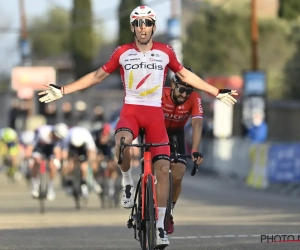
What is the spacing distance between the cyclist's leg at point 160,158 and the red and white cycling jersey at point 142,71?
155mm

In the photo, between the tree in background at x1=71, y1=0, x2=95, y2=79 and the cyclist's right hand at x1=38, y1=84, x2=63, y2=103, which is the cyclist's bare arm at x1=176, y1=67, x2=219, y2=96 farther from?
the tree in background at x1=71, y1=0, x2=95, y2=79

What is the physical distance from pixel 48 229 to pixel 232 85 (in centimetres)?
3772

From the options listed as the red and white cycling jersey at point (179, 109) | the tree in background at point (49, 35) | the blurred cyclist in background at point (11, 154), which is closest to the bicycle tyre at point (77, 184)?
the red and white cycling jersey at point (179, 109)

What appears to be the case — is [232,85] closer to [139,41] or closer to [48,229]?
[48,229]

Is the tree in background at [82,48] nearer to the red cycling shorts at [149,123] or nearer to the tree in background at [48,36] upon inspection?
the tree in background at [48,36]

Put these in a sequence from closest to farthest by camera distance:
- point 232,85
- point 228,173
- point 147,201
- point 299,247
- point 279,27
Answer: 1. point 147,201
2. point 299,247
3. point 228,173
4. point 232,85
5. point 279,27

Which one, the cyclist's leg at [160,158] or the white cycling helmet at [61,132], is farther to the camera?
the white cycling helmet at [61,132]

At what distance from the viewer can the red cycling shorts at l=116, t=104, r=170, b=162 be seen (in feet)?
37.1

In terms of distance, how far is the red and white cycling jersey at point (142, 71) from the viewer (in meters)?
11.4

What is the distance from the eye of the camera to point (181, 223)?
674 inches

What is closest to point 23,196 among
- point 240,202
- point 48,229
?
point 240,202

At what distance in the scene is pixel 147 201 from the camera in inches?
430

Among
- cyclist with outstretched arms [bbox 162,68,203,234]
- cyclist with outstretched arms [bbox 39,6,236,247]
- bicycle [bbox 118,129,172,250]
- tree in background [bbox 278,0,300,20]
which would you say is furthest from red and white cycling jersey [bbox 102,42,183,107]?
tree in background [bbox 278,0,300,20]

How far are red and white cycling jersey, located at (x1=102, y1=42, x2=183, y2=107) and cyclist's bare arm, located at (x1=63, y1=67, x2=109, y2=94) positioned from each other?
86mm
